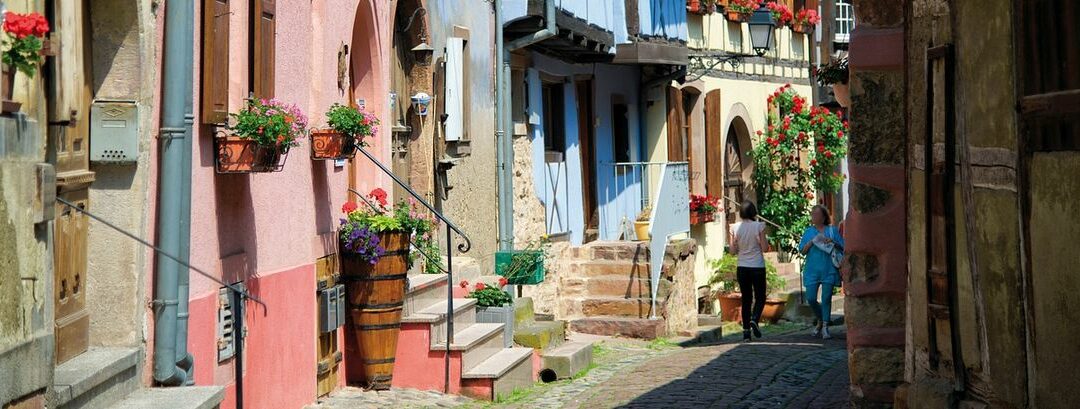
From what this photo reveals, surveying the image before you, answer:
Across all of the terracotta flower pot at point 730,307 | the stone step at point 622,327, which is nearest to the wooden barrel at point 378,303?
the stone step at point 622,327

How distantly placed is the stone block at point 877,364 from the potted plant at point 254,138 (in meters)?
3.11

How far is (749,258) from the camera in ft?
52.2

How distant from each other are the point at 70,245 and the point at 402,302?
14.2 ft

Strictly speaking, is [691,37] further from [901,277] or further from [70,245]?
[70,245]

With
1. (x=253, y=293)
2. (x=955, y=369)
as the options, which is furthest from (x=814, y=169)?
(x=955, y=369)

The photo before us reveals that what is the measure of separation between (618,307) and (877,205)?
30.6 feet

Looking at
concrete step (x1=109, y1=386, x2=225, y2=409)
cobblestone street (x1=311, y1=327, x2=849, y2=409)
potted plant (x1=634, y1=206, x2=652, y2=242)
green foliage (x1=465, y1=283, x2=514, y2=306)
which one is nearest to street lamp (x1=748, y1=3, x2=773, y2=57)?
potted plant (x1=634, y1=206, x2=652, y2=242)

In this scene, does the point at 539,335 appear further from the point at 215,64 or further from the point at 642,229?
the point at 642,229

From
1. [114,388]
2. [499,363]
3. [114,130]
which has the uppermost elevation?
[114,130]

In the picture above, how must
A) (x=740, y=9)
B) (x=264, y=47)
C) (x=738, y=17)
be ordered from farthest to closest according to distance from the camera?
(x=738, y=17) → (x=740, y=9) → (x=264, y=47)

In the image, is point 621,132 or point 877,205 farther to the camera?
point 621,132

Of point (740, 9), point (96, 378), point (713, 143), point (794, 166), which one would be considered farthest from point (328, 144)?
point (794, 166)

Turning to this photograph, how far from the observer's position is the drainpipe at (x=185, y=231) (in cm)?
755

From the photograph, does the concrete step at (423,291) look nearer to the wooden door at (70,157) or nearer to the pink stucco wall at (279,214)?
the pink stucco wall at (279,214)
